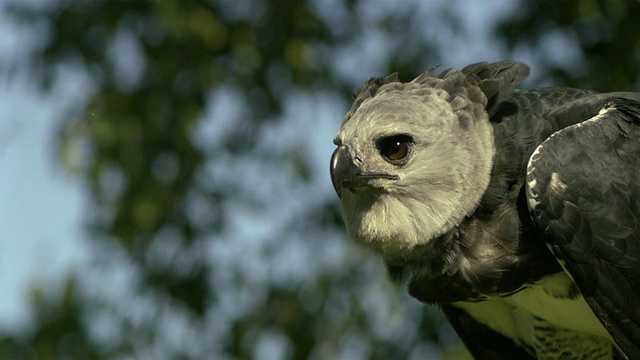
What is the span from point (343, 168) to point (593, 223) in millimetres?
709

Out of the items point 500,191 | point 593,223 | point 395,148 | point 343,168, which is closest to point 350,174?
point 343,168

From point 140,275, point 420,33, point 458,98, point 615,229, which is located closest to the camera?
point 615,229

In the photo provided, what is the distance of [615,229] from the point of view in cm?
272

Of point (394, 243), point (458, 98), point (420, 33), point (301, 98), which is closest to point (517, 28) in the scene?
point (420, 33)

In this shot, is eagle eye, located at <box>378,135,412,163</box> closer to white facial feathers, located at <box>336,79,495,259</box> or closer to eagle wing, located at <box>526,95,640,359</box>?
white facial feathers, located at <box>336,79,495,259</box>

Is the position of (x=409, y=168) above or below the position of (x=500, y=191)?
above

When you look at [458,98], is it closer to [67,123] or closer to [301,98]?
[301,98]

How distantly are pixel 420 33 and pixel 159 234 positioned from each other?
5.53 ft

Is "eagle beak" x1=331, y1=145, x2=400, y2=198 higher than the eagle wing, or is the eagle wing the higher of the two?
"eagle beak" x1=331, y1=145, x2=400, y2=198

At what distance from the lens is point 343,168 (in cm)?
279

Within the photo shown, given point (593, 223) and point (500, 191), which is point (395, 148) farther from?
point (593, 223)

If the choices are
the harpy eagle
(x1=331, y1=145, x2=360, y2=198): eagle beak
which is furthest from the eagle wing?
(x1=331, y1=145, x2=360, y2=198): eagle beak

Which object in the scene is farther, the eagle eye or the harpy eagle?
the eagle eye

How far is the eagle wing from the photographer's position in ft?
8.80
